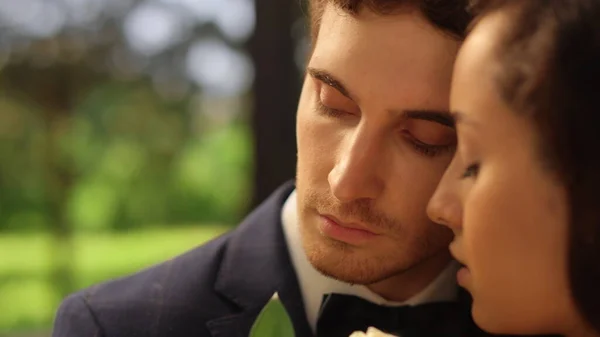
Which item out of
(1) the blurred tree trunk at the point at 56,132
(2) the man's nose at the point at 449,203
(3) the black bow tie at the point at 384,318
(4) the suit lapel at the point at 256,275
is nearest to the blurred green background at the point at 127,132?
(1) the blurred tree trunk at the point at 56,132

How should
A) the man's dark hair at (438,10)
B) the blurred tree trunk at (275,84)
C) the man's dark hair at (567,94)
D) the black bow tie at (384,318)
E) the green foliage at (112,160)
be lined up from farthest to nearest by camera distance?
the green foliage at (112,160), the blurred tree trunk at (275,84), the black bow tie at (384,318), the man's dark hair at (438,10), the man's dark hair at (567,94)

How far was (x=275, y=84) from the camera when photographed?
69.4 inches

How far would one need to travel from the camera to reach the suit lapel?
3.28 ft

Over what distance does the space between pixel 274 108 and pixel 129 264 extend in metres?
0.48

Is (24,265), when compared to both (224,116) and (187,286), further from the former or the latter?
(187,286)

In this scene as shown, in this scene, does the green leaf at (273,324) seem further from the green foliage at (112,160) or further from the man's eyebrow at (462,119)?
the green foliage at (112,160)

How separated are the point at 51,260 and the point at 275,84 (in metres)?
0.65

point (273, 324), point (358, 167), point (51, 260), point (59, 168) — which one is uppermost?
point (358, 167)

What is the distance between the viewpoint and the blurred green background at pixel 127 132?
5.85ft

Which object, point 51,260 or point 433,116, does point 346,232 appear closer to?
point 433,116

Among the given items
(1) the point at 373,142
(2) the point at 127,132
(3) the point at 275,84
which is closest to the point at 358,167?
(1) the point at 373,142

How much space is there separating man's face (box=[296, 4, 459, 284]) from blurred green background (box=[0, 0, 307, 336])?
0.81m

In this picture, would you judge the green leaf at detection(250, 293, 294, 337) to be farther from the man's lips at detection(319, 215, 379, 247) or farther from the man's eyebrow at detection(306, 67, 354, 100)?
the man's eyebrow at detection(306, 67, 354, 100)

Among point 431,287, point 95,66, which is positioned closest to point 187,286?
point 431,287
